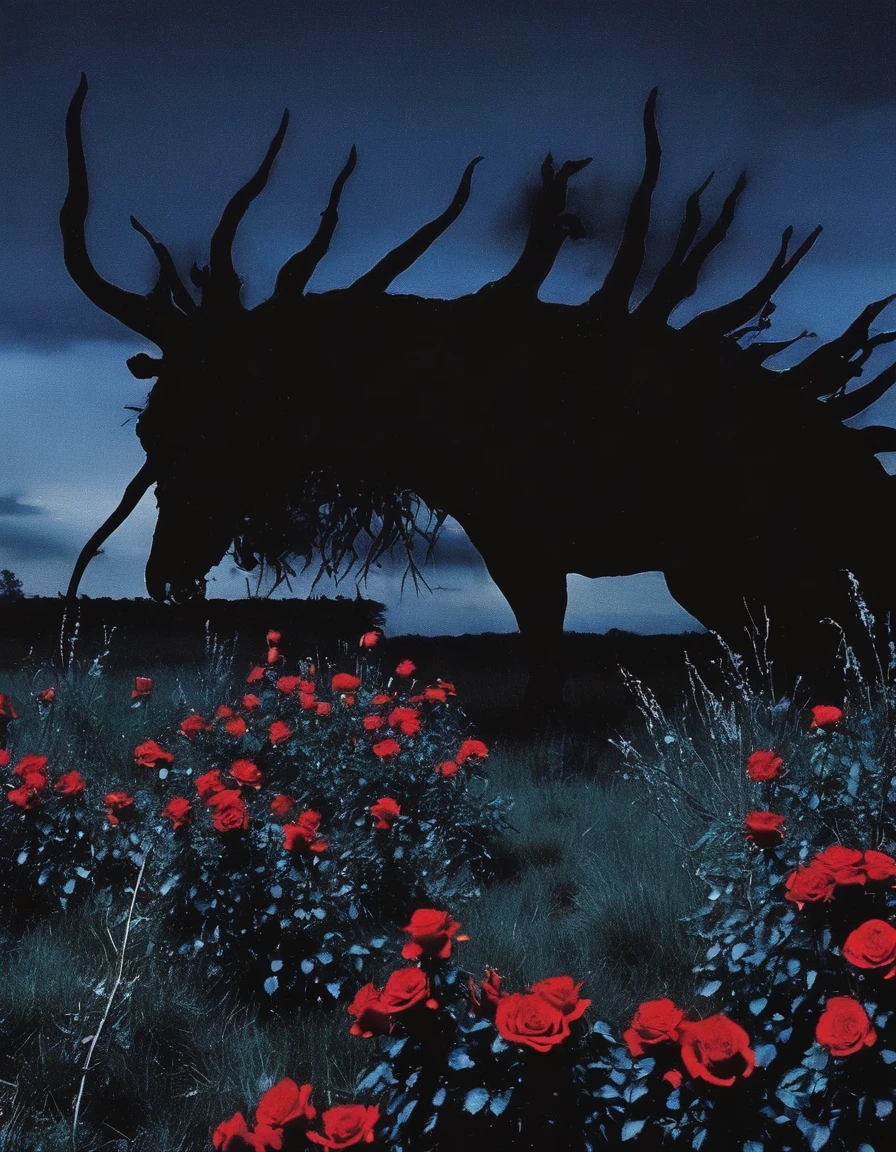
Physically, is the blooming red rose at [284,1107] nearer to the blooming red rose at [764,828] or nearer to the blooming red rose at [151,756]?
the blooming red rose at [764,828]

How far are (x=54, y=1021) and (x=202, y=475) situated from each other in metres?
3.47

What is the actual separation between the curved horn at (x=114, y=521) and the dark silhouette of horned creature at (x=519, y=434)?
12 millimetres

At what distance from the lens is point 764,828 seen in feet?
6.16

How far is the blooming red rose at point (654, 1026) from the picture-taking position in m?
1.34

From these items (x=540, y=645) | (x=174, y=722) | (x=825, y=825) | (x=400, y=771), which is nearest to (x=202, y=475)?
(x=174, y=722)

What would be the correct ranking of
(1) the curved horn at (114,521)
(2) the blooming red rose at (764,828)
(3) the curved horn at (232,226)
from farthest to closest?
(1) the curved horn at (114,521) < (3) the curved horn at (232,226) < (2) the blooming red rose at (764,828)

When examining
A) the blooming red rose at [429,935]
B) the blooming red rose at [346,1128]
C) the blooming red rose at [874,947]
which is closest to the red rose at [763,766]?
the blooming red rose at [874,947]

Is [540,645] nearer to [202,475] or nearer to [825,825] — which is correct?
[202,475]

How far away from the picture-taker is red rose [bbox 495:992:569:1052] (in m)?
1.25

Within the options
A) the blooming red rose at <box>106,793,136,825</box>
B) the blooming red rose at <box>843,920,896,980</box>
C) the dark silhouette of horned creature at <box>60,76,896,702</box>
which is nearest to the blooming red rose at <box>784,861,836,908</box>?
the blooming red rose at <box>843,920,896,980</box>

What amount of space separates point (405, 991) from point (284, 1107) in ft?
0.74

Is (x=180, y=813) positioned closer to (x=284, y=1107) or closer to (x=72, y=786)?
(x=72, y=786)

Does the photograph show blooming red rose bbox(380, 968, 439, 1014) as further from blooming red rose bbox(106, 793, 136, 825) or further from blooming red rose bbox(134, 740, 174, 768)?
blooming red rose bbox(134, 740, 174, 768)

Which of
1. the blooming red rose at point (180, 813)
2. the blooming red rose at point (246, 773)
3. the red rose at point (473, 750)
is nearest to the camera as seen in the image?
the blooming red rose at point (180, 813)
